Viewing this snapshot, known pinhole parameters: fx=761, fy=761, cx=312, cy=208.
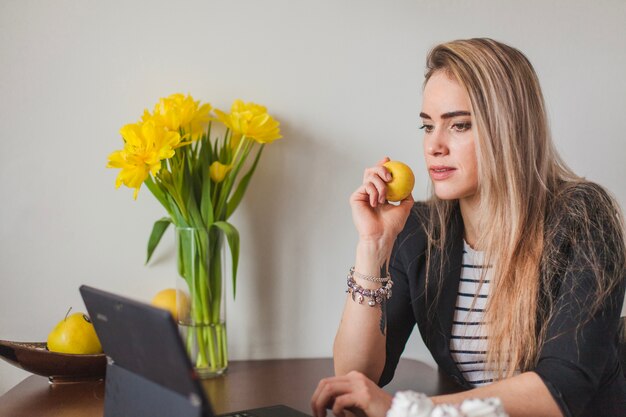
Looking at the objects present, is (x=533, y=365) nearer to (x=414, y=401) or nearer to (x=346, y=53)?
(x=414, y=401)

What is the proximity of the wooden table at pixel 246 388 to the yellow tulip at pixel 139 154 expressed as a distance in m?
0.37

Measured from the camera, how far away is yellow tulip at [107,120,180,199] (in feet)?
4.49

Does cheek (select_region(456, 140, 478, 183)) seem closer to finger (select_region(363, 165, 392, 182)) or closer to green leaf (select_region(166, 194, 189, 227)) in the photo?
finger (select_region(363, 165, 392, 182))

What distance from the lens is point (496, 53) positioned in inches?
54.1

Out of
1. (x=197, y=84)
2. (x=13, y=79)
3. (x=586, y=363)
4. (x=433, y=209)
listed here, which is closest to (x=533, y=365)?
(x=586, y=363)

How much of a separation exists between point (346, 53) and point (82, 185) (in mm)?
632

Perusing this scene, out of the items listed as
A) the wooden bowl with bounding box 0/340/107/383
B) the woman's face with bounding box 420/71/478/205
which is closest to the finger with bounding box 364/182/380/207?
the woman's face with bounding box 420/71/478/205

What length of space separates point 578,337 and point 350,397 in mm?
383

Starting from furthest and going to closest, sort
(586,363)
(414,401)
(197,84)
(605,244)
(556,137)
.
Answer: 1. (556,137)
2. (197,84)
3. (605,244)
4. (586,363)
5. (414,401)

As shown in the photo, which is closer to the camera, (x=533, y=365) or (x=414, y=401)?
(x=414, y=401)

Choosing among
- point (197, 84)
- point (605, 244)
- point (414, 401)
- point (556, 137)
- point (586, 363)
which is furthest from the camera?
point (556, 137)

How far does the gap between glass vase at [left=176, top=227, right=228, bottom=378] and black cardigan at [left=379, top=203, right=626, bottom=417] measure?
13.4 inches

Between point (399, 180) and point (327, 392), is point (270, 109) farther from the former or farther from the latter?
point (327, 392)

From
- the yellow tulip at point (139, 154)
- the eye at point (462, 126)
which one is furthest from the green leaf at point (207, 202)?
the eye at point (462, 126)
